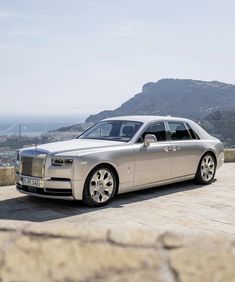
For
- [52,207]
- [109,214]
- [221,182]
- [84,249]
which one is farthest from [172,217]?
[84,249]

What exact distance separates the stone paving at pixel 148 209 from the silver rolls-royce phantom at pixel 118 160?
25 centimetres

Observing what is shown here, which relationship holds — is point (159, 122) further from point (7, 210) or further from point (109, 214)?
point (7, 210)

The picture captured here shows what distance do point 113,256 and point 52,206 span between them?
5610mm

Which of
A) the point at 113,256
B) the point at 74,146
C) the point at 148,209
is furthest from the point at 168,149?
the point at 113,256

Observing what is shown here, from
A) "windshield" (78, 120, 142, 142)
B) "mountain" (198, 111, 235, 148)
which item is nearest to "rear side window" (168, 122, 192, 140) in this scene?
"windshield" (78, 120, 142, 142)

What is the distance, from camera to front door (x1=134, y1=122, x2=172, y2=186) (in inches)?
311

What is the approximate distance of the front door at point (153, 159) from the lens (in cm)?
789

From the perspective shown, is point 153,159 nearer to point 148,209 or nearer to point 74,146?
point 148,209

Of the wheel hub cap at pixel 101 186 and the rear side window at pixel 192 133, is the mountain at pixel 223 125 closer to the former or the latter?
the rear side window at pixel 192 133

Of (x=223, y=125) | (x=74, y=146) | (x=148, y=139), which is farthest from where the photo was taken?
(x=223, y=125)

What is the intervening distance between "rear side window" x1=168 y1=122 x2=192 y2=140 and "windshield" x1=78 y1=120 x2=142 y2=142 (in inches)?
32.9

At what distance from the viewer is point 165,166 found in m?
8.41

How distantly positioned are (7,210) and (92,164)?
1.50 meters

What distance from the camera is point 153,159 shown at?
8.12 m
